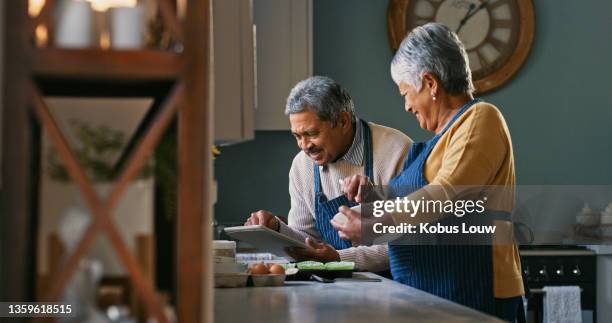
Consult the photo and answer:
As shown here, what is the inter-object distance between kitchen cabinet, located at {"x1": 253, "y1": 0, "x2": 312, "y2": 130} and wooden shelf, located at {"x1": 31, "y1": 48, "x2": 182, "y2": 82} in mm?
3547

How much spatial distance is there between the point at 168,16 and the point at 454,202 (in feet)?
4.98

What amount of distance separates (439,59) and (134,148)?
5.34ft

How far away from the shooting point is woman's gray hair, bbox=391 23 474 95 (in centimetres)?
253

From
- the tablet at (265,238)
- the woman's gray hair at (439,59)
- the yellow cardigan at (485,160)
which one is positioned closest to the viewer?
the yellow cardigan at (485,160)

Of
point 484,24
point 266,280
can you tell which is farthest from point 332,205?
point 484,24

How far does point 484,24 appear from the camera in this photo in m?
4.94

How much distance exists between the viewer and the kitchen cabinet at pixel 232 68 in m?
2.03

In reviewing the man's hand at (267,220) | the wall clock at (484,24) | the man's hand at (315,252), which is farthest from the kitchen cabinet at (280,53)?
the man's hand at (315,252)

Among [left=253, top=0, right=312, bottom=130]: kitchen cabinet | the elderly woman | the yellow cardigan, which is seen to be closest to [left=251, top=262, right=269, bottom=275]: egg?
the elderly woman

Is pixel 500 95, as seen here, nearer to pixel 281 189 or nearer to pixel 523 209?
pixel 523 209

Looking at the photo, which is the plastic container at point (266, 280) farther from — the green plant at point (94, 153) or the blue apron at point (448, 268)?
the green plant at point (94, 153)

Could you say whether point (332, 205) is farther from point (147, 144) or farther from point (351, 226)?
point (147, 144)

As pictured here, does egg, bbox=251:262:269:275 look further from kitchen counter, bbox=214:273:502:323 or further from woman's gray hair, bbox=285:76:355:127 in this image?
woman's gray hair, bbox=285:76:355:127

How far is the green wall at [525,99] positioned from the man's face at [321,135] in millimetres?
1597
